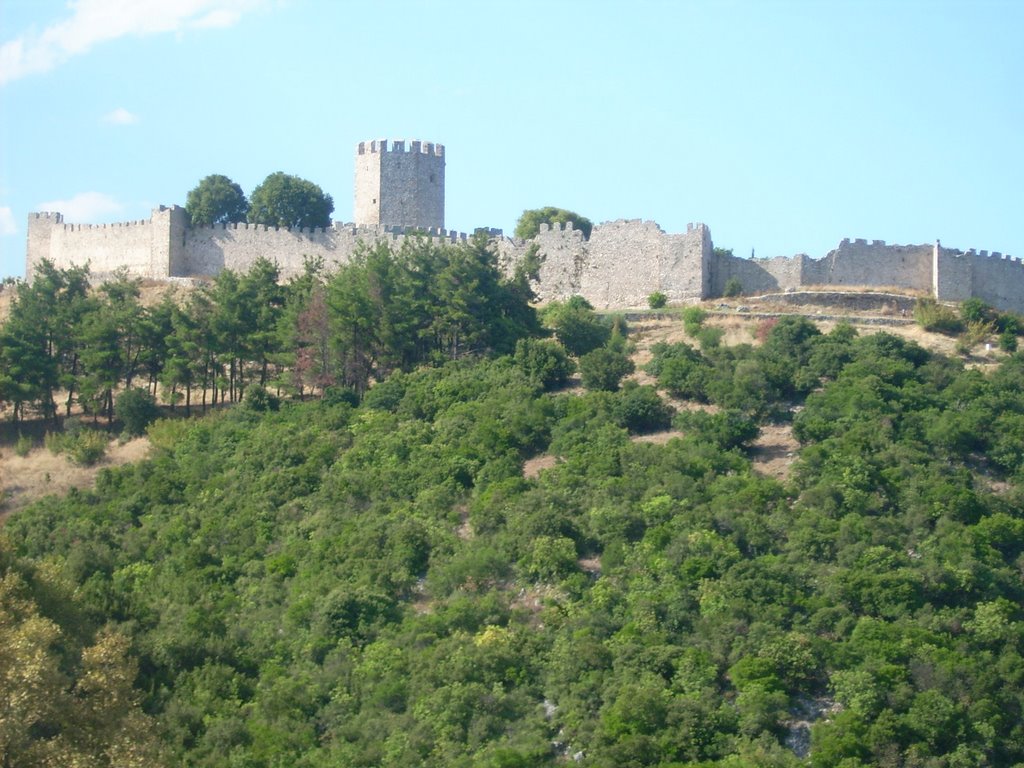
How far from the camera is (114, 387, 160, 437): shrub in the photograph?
120 ft

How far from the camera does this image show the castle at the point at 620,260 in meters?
40.7

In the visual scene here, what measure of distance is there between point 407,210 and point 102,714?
31.5 m

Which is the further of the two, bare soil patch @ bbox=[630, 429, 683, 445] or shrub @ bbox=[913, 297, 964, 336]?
shrub @ bbox=[913, 297, 964, 336]

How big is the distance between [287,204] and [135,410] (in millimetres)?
13746

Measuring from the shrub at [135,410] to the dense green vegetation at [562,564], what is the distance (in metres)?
1.39

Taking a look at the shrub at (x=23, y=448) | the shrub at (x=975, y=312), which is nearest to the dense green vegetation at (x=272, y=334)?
the shrub at (x=23, y=448)

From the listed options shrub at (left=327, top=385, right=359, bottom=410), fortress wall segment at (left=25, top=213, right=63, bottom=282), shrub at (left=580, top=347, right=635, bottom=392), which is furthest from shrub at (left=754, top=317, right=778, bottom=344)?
fortress wall segment at (left=25, top=213, right=63, bottom=282)

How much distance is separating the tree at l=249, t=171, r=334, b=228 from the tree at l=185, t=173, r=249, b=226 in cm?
58

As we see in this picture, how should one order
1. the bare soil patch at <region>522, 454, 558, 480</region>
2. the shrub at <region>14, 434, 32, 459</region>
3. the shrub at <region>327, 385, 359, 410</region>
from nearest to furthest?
the bare soil patch at <region>522, 454, 558, 480</region> → the shrub at <region>327, 385, 359, 410</region> → the shrub at <region>14, 434, 32, 459</region>

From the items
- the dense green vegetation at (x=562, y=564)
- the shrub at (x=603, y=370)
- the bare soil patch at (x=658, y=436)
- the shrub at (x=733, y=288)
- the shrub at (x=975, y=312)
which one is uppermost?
the shrub at (x=733, y=288)

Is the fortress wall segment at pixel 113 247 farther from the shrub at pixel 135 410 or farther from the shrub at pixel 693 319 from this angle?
the shrub at pixel 693 319

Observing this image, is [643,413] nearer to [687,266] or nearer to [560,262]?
[687,266]

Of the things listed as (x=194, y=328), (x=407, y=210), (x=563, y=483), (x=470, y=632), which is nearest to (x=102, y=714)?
(x=470, y=632)

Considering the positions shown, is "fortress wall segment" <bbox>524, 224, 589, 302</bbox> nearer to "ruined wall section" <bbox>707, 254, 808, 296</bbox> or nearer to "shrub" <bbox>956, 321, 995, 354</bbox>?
"ruined wall section" <bbox>707, 254, 808, 296</bbox>
